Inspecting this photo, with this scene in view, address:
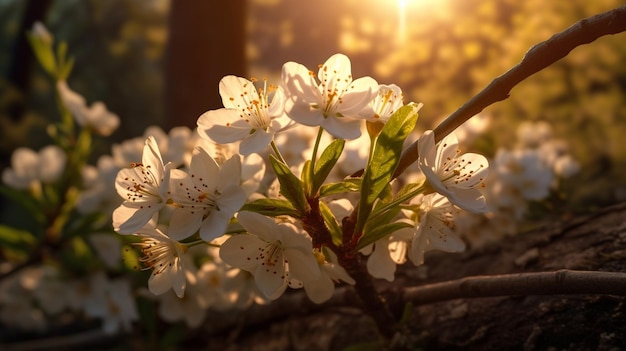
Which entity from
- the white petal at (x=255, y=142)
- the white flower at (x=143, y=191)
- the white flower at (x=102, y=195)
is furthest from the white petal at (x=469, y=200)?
the white flower at (x=102, y=195)

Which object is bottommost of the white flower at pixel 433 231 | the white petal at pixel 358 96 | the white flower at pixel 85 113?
the white flower at pixel 433 231

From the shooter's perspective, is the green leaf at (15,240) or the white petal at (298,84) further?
the green leaf at (15,240)

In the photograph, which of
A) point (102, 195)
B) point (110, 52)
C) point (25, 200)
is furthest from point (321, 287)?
point (110, 52)

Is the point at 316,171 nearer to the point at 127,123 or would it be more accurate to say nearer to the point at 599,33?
the point at 599,33

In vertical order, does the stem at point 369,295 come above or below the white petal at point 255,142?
below

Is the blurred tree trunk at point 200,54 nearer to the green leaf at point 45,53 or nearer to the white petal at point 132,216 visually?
the green leaf at point 45,53

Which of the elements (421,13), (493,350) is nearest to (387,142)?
(493,350)

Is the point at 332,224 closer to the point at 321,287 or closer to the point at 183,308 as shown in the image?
the point at 321,287

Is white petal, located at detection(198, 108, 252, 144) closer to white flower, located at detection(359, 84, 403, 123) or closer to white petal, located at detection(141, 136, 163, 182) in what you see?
white petal, located at detection(141, 136, 163, 182)

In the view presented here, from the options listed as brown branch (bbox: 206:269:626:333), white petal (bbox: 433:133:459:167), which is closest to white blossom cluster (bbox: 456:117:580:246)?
brown branch (bbox: 206:269:626:333)
